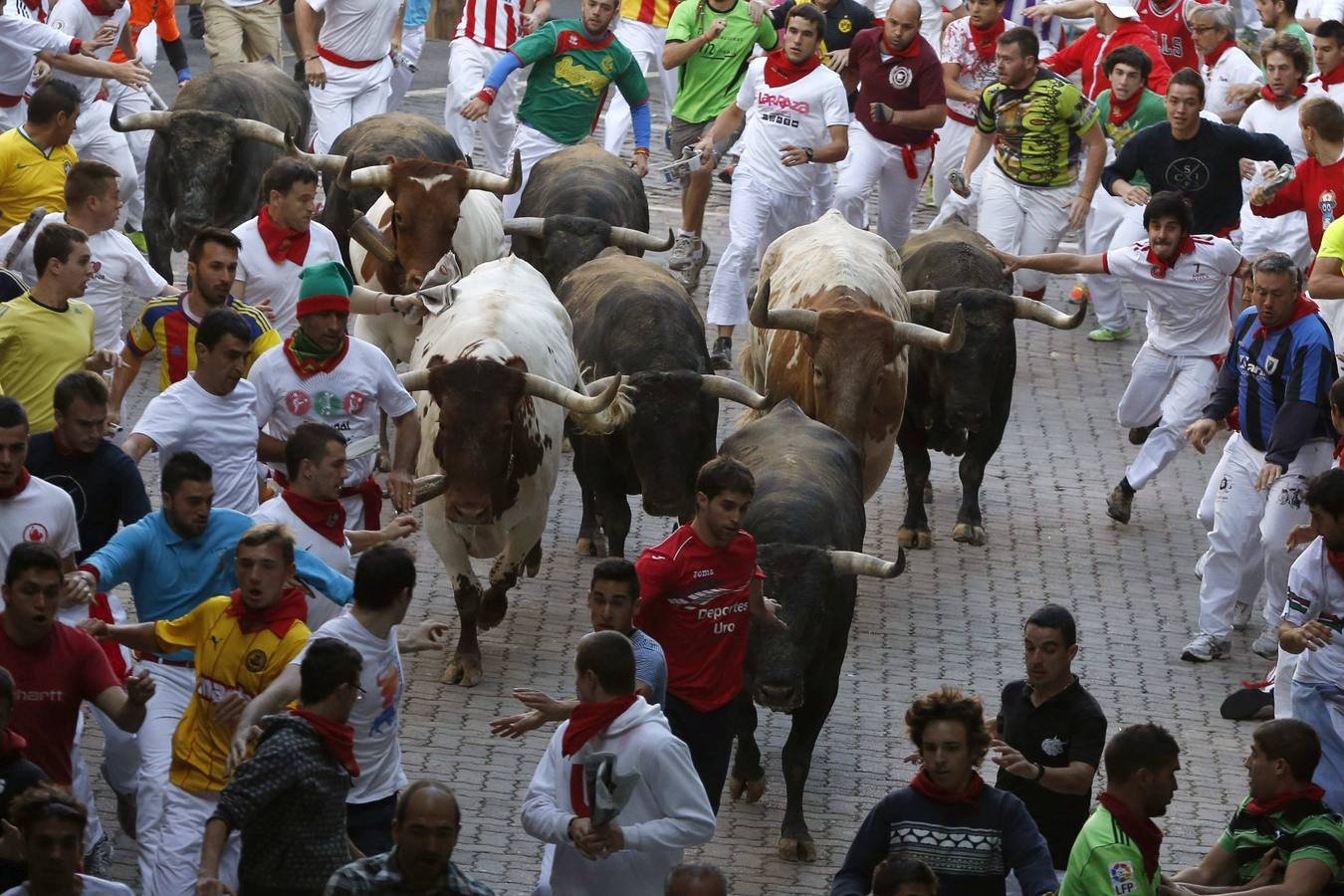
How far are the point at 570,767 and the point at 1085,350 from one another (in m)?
10.5

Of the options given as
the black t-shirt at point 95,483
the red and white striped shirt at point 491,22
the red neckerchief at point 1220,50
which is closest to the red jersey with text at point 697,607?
the black t-shirt at point 95,483

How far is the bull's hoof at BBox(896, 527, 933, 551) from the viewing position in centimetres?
1220

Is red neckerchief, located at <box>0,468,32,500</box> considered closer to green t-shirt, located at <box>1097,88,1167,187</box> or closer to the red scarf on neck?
green t-shirt, located at <box>1097,88,1167,187</box>

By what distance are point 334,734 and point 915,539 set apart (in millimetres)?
6674

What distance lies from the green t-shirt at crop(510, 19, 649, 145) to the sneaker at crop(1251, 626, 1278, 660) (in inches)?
259

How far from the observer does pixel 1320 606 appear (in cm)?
816

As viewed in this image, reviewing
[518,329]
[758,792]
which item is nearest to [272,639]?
[758,792]

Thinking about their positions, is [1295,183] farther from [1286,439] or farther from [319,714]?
[319,714]

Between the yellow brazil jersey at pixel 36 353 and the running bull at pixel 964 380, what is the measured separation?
5086mm

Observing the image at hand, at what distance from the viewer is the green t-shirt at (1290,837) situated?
21.2 ft

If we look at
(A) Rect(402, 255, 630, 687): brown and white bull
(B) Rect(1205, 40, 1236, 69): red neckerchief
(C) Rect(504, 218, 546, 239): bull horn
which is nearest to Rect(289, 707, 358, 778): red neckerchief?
(A) Rect(402, 255, 630, 687): brown and white bull

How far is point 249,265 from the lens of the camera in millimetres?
10461

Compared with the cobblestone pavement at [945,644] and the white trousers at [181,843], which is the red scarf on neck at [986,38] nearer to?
the cobblestone pavement at [945,644]

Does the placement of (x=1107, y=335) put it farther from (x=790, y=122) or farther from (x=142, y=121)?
(x=142, y=121)
